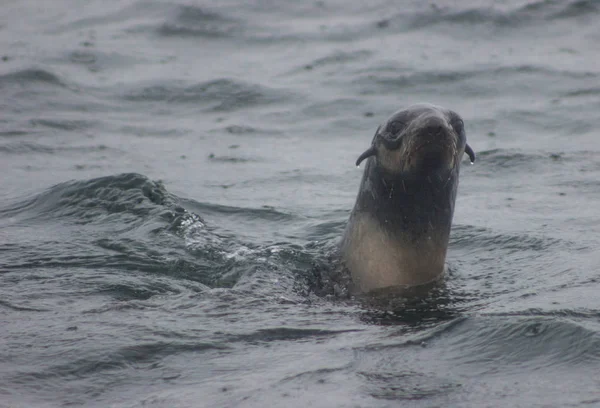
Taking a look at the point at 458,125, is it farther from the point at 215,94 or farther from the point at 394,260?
the point at 215,94

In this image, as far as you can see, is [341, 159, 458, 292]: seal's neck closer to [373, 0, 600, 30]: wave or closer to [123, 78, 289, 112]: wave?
[123, 78, 289, 112]: wave

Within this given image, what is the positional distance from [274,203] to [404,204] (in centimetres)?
343

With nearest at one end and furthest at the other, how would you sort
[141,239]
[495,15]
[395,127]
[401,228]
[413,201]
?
[395,127], [413,201], [401,228], [141,239], [495,15]

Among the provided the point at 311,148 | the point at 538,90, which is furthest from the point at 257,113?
the point at 538,90

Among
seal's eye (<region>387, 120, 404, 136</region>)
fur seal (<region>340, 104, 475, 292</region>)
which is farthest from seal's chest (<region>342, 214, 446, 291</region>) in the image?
seal's eye (<region>387, 120, 404, 136</region>)

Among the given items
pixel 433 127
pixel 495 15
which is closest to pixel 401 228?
pixel 433 127

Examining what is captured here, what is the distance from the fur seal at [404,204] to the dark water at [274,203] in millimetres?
226

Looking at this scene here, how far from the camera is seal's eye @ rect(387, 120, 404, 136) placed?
6234 mm

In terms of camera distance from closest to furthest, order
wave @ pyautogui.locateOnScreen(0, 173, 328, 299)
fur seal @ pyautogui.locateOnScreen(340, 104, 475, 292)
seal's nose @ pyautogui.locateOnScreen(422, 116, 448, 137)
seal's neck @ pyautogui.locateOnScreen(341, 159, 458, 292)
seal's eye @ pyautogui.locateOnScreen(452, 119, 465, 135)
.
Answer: seal's nose @ pyautogui.locateOnScreen(422, 116, 448, 137) < fur seal @ pyautogui.locateOnScreen(340, 104, 475, 292) < seal's eye @ pyautogui.locateOnScreen(452, 119, 465, 135) < seal's neck @ pyautogui.locateOnScreen(341, 159, 458, 292) < wave @ pyautogui.locateOnScreen(0, 173, 328, 299)

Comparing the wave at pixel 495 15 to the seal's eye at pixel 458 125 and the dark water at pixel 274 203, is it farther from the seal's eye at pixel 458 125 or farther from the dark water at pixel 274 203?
the seal's eye at pixel 458 125

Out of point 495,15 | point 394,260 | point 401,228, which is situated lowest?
point 394,260

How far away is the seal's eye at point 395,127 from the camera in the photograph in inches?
245

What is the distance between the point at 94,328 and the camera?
226 inches

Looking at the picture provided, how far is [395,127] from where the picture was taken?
6.28 m
